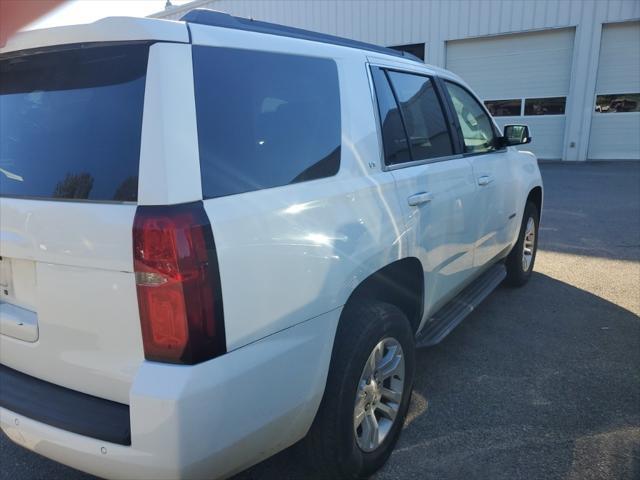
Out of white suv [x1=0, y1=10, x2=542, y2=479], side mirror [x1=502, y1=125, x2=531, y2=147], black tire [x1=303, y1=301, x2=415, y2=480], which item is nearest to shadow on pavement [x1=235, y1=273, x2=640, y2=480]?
black tire [x1=303, y1=301, x2=415, y2=480]

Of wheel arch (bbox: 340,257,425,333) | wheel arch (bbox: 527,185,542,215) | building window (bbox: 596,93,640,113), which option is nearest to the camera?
wheel arch (bbox: 340,257,425,333)

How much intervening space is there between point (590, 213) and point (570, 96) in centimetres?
758

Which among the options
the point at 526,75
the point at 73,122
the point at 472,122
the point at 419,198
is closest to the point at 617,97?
the point at 526,75

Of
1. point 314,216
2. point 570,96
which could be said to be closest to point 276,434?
point 314,216

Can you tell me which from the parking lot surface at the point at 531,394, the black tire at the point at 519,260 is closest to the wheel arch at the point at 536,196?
the black tire at the point at 519,260

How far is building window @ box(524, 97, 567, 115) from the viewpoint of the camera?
48.3ft

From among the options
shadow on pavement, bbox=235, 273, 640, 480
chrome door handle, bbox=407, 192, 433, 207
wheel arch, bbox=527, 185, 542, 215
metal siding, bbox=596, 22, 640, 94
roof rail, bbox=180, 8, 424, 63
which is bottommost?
shadow on pavement, bbox=235, 273, 640, 480

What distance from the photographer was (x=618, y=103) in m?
14.1

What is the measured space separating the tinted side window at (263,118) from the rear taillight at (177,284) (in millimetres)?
160

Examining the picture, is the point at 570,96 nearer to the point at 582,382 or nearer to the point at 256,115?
the point at 582,382

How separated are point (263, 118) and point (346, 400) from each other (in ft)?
3.98

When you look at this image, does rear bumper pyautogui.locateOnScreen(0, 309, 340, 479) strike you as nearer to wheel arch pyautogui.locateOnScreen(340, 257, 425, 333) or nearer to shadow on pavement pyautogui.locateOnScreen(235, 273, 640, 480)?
wheel arch pyautogui.locateOnScreen(340, 257, 425, 333)

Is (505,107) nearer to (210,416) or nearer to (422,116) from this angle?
(422,116)

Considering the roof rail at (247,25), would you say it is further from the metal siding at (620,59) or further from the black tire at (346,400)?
the metal siding at (620,59)
